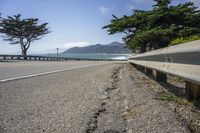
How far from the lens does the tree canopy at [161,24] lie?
20.5 meters

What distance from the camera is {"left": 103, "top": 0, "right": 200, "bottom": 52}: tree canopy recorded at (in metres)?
20.5

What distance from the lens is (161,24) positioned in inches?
914

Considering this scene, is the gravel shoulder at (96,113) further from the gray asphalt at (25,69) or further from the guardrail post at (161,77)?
the gray asphalt at (25,69)

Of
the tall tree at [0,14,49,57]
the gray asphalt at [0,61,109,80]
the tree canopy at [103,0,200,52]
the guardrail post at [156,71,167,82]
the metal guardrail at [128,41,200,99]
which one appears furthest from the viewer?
the tall tree at [0,14,49,57]

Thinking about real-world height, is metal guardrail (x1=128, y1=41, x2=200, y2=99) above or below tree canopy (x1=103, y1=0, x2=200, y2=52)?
below

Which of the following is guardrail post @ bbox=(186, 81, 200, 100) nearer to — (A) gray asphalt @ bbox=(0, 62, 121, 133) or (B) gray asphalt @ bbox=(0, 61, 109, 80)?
(A) gray asphalt @ bbox=(0, 62, 121, 133)

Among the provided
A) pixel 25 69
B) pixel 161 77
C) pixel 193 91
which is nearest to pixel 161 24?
pixel 25 69

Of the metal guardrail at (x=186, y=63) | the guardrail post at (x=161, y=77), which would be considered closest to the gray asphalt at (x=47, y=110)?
the metal guardrail at (x=186, y=63)

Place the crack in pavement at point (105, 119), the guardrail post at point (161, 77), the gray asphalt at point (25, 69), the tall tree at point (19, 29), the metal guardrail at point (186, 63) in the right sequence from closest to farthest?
the crack in pavement at point (105, 119) → the metal guardrail at point (186, 63) → the guardrail post at point (161, 77) → the gray asphalt at point (25, 69) → the tall tree at point (19, 29)

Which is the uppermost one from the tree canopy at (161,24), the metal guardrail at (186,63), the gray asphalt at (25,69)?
the tree canopy at (161,24)

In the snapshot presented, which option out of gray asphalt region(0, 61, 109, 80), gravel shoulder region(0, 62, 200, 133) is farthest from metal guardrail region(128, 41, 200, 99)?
gray asphalt region(0, 61, 109, 80)

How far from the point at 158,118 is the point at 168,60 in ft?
6.39

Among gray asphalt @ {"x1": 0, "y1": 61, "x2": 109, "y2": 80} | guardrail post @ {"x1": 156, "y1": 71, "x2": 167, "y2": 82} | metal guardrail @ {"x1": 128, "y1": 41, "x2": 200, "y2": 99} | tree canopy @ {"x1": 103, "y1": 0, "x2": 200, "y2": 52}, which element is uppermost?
tree canopy @ {"x1": 103, "y1": 0, "x2": 200, "y2": 52}

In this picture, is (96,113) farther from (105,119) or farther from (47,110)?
(47,110)
